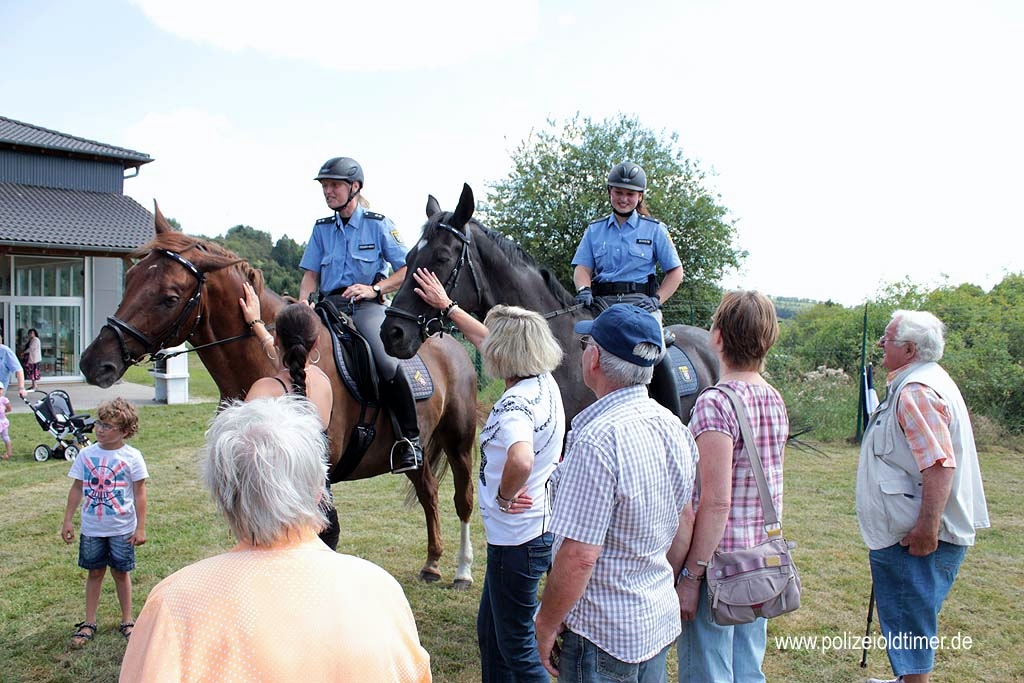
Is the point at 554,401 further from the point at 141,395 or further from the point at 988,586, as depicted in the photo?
the point at 141,395

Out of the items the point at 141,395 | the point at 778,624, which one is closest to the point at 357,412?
the point at 778,624

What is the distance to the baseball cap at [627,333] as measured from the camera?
6.77 feet

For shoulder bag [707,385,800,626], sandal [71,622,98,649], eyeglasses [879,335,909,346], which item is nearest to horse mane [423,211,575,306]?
eyeglasses [879,335,909,346]

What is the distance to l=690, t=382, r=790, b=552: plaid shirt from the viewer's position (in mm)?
2371

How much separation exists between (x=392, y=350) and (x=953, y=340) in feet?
38.5

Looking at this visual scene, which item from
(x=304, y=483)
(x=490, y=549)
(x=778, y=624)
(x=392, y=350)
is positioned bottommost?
(x=778, y=624)

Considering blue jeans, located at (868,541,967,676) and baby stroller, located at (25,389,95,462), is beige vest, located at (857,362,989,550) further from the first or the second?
baby stroller, located at (25,389,95,462)

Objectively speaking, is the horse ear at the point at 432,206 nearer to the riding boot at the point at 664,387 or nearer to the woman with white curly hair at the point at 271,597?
the riding boot at the point at 664,387

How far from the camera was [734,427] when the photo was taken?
7.75 feet

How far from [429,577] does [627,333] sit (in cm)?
396

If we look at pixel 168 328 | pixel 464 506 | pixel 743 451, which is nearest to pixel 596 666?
pixel 743 451

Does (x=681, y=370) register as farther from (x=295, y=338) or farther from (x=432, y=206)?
(x=295, y=338)

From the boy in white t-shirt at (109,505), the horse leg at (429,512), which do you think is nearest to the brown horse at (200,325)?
the boy in white t-shirt at (109,505)

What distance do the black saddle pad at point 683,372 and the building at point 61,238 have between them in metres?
16.1
